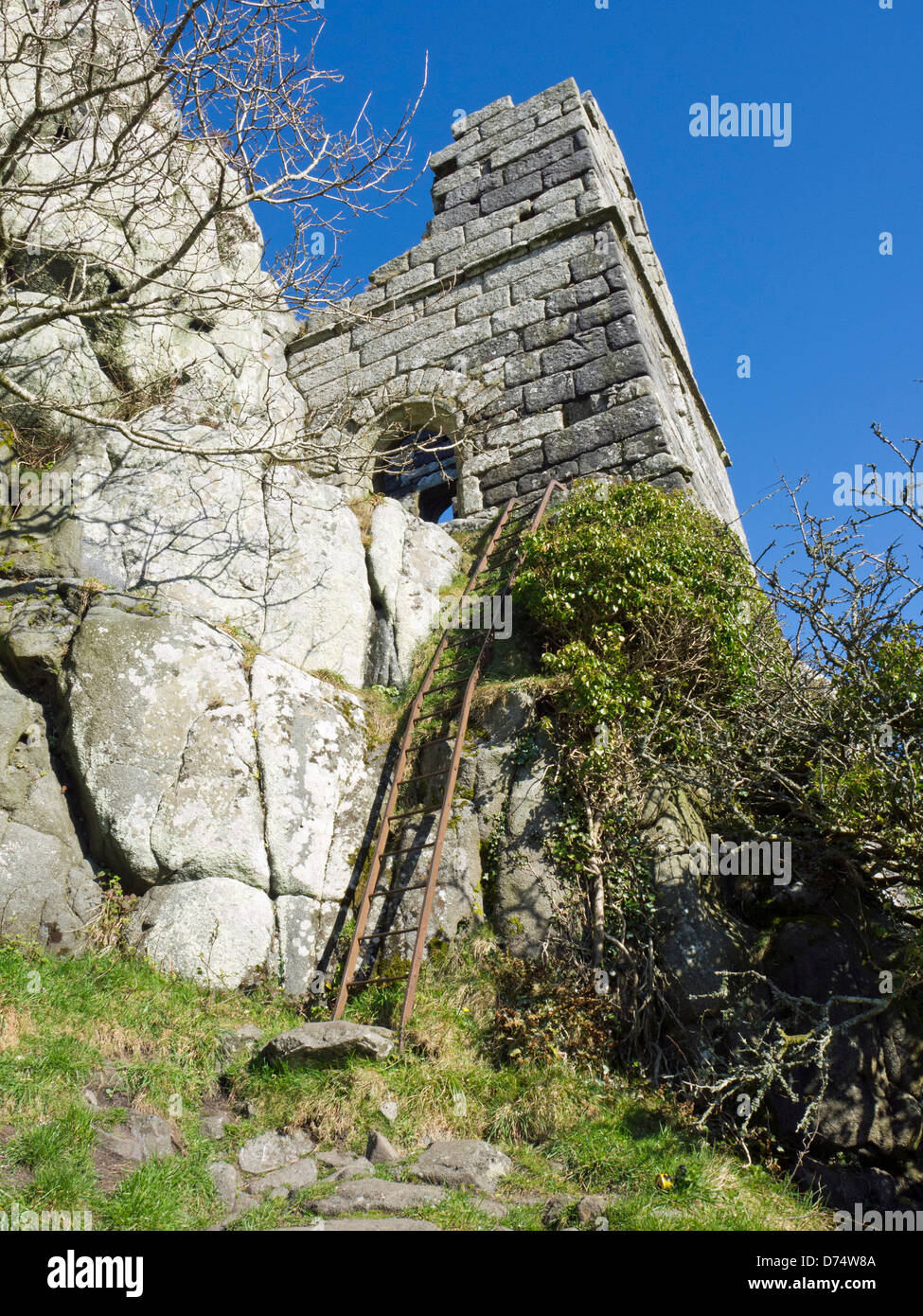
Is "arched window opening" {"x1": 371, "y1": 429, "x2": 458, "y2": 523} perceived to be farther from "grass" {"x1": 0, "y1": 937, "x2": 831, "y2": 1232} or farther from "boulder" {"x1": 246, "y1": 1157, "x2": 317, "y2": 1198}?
"boulder" {"x1": 246, "y1": 1157, "x2": 317, "y2": 1198}

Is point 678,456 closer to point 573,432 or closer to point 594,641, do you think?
point 573,432

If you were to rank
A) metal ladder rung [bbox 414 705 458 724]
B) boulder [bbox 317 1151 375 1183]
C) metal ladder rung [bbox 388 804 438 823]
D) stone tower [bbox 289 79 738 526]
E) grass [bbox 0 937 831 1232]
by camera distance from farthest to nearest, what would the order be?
stone tower [bbox 289 79 738 526] < metal ladder rung [bbox 414 705 458 724] < metal ladder rung [bbox 388 804 438 823] < boulder [bbox 317 1151 375 1183] < grass [bbox 0 937 831 1232]

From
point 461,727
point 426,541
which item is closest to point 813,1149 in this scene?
point 461,727

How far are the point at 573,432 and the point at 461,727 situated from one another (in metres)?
3.93

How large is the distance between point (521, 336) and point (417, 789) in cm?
557

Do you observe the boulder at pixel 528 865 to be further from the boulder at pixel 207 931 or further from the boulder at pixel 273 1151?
the boulder at pixel 273 1151

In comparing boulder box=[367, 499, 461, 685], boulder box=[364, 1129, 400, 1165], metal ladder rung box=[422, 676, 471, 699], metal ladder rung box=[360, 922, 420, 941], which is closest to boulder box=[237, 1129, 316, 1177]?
boulder box=[364, 1129, 400, 1165]

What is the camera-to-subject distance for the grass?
346 centimetres

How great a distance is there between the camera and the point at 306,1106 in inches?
169

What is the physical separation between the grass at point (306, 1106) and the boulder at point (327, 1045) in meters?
0.06

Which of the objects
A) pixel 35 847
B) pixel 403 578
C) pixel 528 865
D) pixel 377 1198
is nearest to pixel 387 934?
pixel 528 865

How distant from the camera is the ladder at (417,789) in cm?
529

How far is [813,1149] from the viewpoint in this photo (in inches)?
172

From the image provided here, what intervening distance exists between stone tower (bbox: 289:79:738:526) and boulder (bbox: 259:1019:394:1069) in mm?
4950
